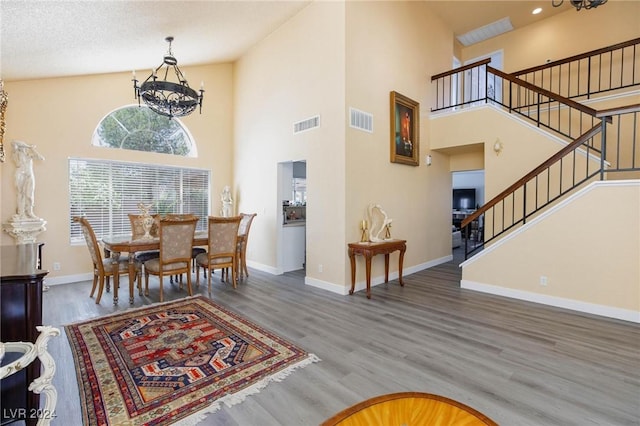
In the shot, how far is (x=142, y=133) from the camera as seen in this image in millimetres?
5715

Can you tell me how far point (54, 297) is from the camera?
4094 millimetres

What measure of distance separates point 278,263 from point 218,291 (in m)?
1.37

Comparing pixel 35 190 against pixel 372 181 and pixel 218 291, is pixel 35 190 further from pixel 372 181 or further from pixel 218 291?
pixel 372 181

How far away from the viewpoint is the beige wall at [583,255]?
10.8ft

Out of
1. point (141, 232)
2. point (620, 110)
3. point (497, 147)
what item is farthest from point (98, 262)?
point (620, 110)

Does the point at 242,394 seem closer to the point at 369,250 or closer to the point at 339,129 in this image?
the point at 369,250

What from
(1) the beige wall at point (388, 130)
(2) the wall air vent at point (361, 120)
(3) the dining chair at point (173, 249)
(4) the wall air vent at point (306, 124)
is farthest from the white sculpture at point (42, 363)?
(4) the wall air vent at point (306, 124)

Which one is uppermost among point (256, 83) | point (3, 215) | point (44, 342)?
point (256, 83)

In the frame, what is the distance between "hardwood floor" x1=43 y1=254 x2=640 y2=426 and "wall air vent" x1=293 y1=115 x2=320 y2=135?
268 centimetres

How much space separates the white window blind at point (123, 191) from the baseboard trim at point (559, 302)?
18.4 ft

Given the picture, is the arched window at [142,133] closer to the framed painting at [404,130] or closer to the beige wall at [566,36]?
the framed painting at [404,130]

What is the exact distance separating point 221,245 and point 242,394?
9.25 ft

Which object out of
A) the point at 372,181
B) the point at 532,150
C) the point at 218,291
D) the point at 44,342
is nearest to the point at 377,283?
the point at 372,181

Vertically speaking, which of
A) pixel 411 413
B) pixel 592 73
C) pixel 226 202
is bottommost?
pixel 411 413
